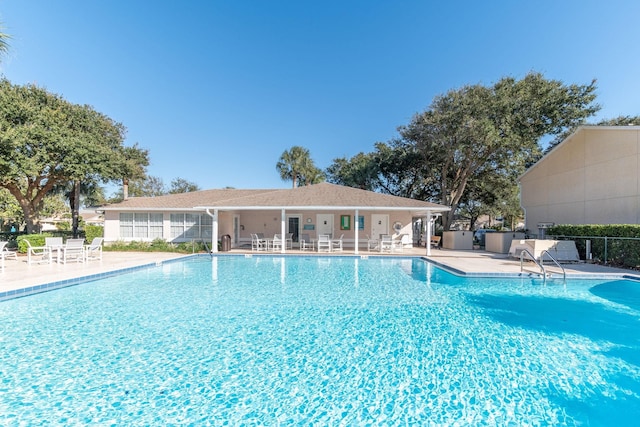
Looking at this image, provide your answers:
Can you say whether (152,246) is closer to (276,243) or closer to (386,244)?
(276,243)

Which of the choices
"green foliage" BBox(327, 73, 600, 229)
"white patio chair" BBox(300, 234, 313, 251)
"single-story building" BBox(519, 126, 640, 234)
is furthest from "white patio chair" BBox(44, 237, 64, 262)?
"single-story building" BBox(519, 126, 640, 234)

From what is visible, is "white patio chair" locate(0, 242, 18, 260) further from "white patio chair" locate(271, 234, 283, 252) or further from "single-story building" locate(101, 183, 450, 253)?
"white patio chair" locate(271, 234, 283, 252)

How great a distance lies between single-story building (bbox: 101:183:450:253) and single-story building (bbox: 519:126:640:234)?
706 cm

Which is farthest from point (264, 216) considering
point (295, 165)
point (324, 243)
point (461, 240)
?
point (461, 240)

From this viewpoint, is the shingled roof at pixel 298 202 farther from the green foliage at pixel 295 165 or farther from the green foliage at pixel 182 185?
the green foliage at pixel 182 185

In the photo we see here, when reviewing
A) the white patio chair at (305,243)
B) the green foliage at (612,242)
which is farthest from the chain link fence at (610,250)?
the white patio chair at (305,243)

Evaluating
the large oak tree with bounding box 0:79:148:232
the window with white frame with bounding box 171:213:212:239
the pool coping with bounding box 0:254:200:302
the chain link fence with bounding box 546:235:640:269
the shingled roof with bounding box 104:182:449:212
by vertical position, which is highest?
the large oak tree with bounding box 0:79:148:232

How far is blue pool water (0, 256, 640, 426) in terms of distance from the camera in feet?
10.4

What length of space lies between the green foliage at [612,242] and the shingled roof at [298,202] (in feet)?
19.4

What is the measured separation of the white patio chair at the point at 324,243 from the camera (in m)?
16.2

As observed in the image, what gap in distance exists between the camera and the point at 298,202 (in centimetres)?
1563

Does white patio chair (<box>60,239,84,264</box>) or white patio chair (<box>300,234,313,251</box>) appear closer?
white patio chair (<box>60,239,84,264</box>)

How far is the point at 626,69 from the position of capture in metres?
16.5

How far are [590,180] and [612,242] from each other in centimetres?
451
